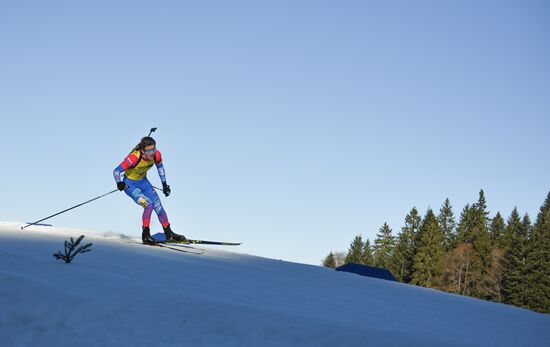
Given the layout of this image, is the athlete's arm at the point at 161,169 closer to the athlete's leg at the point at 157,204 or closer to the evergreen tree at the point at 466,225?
the athlete's leg at the point at 157,204

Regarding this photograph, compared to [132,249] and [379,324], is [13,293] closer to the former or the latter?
[379,324]

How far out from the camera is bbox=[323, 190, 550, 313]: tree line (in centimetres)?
→ 5662

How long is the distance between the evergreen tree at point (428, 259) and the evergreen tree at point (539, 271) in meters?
12.9

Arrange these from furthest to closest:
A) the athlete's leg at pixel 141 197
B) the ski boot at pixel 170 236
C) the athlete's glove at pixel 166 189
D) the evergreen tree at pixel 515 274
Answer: the evergreen tree at pixel 515 274, the athlete's glove at pixel 166 189, the ski boot at pixel 170 236, the athlete's leg at pixel 141 197

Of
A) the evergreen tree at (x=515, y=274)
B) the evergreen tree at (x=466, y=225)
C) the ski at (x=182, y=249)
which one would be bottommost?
the ski at (x=182, y=249)

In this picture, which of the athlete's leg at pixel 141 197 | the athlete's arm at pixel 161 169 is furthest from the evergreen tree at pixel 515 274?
the athlete's leg at pixel 141 197

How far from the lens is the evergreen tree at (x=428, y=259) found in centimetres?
6912

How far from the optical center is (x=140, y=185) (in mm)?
14844

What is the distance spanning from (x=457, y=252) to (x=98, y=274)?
214 ft

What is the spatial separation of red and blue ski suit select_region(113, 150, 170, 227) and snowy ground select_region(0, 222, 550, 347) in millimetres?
2376

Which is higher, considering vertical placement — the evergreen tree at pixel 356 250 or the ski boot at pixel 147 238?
the evergreen tree at pixel 356 250

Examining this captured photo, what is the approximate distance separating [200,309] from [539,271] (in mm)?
54593

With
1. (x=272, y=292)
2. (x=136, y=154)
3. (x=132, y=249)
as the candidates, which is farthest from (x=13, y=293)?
(x=136, y=154)

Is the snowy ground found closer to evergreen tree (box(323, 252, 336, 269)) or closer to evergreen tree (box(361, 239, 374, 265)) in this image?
evergreen tree (box(361, 239, 374, 265))
